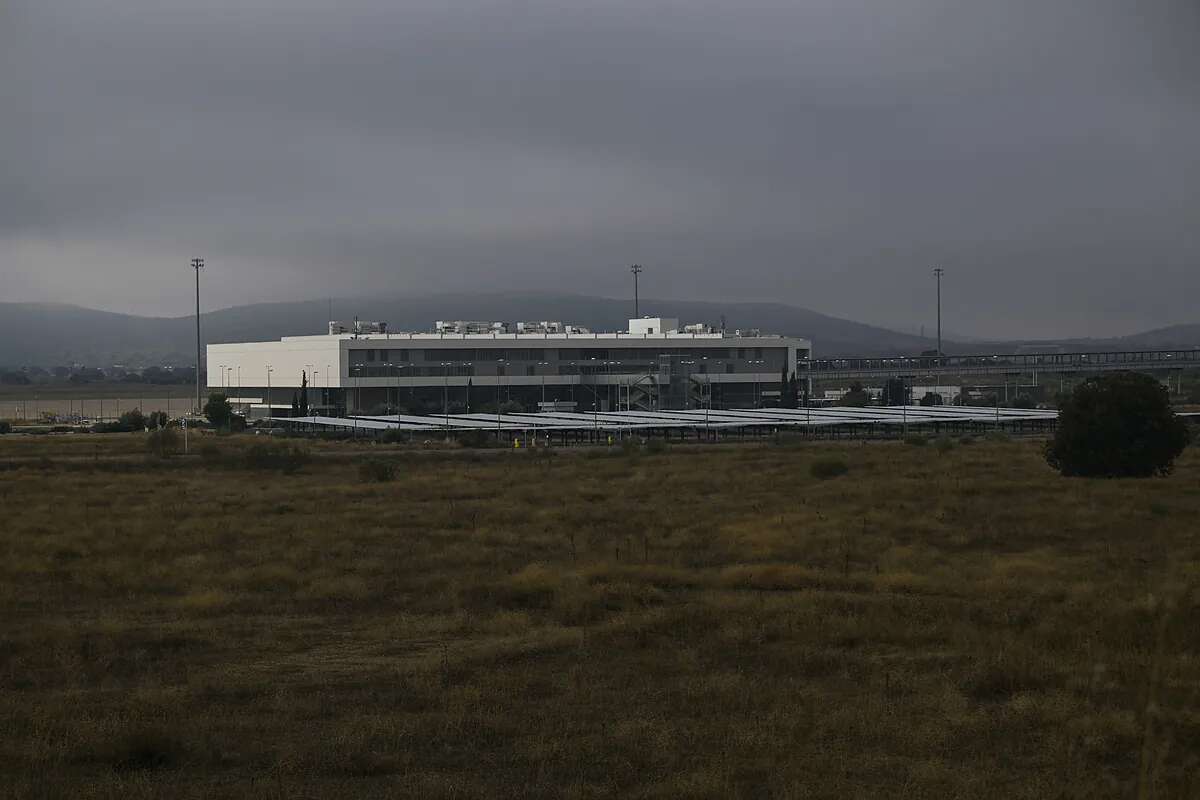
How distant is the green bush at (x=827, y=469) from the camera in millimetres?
53625

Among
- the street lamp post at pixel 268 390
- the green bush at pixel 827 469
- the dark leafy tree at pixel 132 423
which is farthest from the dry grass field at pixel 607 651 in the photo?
the street lamp post at pixel 268 390

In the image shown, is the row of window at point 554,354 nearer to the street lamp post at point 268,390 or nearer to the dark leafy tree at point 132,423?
the street lamp post at point 268,390

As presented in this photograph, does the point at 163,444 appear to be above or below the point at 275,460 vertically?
above

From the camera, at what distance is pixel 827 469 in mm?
54094

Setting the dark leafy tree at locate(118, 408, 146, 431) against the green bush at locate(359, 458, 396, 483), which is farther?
the dark leafy tree at locate(118, 408, 146, 431)

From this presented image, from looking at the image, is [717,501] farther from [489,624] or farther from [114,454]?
[114,454]

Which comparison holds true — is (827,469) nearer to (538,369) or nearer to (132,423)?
(132,423)

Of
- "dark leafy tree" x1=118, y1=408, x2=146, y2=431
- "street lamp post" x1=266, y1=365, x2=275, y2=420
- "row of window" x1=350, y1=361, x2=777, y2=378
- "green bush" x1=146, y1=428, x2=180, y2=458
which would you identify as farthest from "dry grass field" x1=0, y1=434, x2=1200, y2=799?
"street lamp post" x1=266, y1=365, x2=275, y2=420

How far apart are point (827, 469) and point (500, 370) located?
80971 millimetres

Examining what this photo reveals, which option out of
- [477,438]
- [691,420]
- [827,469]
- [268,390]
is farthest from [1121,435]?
[268,390]

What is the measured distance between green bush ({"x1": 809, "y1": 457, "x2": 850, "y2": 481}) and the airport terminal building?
70.4m

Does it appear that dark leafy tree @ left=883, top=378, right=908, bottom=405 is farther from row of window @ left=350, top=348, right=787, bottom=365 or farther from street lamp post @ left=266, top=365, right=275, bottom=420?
street lamp post @ left=266, top=365, right=275, bottom=420

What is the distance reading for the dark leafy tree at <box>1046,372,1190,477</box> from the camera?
167ft

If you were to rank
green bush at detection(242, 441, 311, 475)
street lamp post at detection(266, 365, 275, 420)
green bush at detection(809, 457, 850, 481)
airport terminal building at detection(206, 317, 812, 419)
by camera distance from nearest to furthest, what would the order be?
green bush at detection(809, 457, 850, 481), green bush at detection(242, 441, 311, 475), airport terminal building at detection(206, 317, 812, 419), street lamp post at detection(266, 365, 275, 420)
